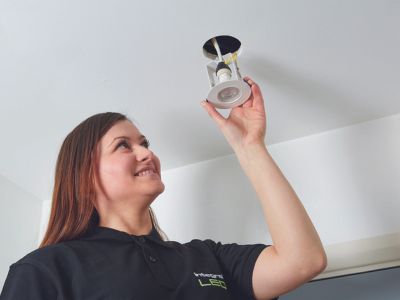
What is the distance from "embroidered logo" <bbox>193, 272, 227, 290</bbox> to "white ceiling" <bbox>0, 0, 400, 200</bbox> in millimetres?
497

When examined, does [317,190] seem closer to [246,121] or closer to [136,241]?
[246,121]

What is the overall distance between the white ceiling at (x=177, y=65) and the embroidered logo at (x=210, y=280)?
497mm

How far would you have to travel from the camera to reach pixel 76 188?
2.57 ft

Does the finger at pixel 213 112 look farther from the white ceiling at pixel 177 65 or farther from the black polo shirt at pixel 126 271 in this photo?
the black polo shirt at pixel 126 271

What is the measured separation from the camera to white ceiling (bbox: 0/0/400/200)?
771mm

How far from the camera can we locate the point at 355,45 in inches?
35.1

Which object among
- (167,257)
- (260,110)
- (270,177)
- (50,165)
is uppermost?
(50,165)

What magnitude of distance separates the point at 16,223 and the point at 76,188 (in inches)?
27.1

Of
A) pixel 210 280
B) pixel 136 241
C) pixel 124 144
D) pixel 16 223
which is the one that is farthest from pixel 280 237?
pixel 16 223

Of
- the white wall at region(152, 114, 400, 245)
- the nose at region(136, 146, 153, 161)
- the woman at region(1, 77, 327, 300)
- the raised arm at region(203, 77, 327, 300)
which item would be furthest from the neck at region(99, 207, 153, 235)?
the white wall at region(152, 114, 400, 245)

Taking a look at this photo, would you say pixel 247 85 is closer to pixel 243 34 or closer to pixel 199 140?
pixel 243 34

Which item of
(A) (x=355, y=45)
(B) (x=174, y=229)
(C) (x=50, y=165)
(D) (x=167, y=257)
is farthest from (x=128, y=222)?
(A) (x=355, y=45)

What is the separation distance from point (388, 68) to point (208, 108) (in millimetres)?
522

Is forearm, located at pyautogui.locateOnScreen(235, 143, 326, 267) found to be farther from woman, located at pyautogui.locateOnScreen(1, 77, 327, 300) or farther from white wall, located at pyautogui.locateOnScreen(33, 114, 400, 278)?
white wall, located at pyautogui.locateOnScreen(33, 114, 400, 278)
